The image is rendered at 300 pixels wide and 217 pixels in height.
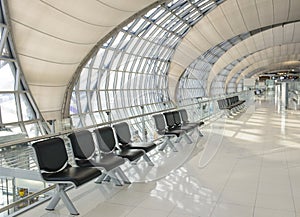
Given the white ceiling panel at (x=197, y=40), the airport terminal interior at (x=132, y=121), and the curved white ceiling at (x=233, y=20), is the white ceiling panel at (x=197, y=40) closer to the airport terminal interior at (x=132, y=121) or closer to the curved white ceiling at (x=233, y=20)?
the curved white ceiling at (x=233, y=20)

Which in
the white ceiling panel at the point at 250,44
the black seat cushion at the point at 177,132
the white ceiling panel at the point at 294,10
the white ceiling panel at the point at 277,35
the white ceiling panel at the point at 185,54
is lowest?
the black seat cushion at the point at 177,132

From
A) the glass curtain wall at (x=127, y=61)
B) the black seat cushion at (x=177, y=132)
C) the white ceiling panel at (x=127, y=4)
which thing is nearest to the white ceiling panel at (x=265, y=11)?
the glass curtain wall at (x=127, y=61)

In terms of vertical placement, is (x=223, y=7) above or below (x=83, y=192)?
above

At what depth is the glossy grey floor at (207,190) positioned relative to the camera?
11.2 ft

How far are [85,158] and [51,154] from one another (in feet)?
2.08

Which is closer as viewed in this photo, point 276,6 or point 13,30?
point 13,30

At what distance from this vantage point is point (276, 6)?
20.9 metres

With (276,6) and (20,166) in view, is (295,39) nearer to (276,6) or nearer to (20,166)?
(276,6)

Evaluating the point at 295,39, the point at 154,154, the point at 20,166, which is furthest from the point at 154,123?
the point at 295,39

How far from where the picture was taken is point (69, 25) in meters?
12.8

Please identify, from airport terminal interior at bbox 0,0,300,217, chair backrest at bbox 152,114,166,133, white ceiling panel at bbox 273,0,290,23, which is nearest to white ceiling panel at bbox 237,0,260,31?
airport terminal interior at bbox 0,0,300,217

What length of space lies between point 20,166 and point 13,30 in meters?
10.2

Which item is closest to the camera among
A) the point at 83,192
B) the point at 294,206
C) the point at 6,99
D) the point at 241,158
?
Result: the point at 294,206

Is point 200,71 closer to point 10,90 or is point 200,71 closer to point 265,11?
point 265,11
